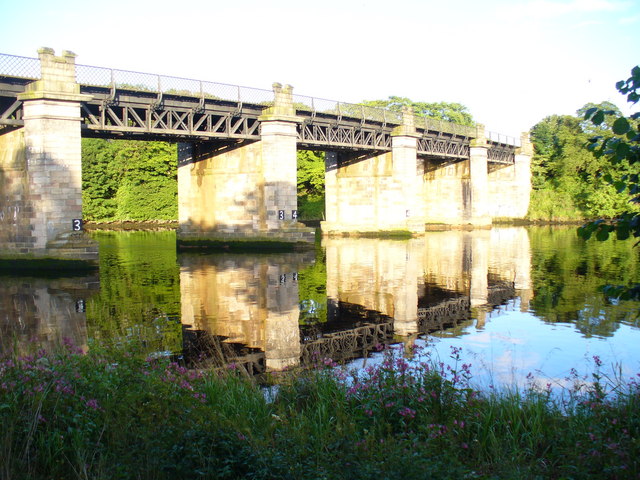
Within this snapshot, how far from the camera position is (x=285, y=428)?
6941 mm

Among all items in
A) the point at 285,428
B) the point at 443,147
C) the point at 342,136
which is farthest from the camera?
the point at 443,147

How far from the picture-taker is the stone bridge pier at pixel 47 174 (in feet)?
90.2

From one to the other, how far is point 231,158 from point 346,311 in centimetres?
2413

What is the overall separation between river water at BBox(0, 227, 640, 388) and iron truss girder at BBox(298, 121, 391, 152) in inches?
513

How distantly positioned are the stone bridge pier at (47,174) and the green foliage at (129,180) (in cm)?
4894

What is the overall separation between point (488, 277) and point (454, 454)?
19.7 metres

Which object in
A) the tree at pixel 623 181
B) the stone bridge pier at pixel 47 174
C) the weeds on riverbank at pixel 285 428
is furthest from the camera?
the stone bridge pier at pixel 47 174

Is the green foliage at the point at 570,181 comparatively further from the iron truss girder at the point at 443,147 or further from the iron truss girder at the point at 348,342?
the iron truss girder at the point at 348,342

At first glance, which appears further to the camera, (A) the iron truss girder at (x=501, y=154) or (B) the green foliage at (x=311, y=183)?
(B) the green foliage at (x=311, y=183)

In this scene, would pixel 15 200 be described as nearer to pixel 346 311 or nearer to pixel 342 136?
pixel 346 311

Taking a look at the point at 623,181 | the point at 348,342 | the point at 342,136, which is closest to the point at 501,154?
the point at 342,136

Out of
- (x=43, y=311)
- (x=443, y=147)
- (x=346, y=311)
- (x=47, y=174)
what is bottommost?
(x=346, y=311)

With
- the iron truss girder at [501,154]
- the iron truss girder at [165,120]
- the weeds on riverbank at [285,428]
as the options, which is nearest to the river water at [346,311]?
the weeds on riverbank at [285,428]

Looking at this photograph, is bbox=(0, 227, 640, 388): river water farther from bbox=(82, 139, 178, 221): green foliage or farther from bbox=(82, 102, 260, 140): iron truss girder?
bbox=(82, 139, 178, 221): green foliage
